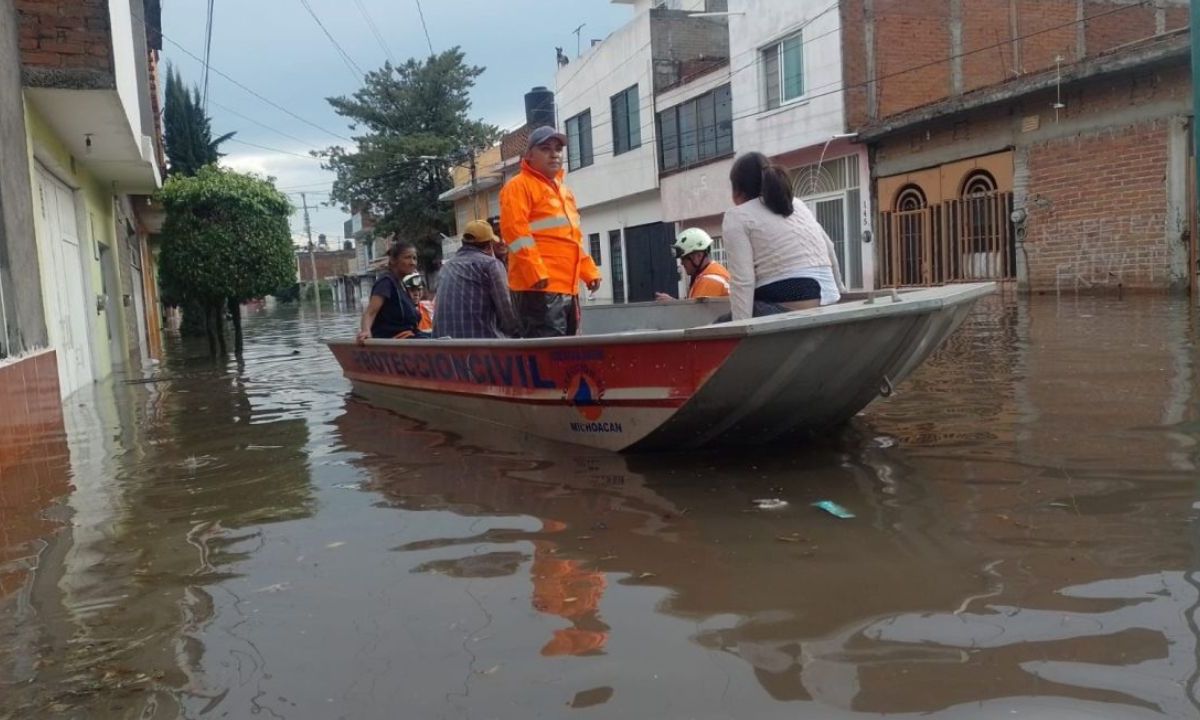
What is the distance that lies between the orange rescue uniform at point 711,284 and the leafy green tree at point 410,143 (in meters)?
32.1

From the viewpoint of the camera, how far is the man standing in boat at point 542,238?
5.48m

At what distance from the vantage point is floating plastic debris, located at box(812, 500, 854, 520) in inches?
143

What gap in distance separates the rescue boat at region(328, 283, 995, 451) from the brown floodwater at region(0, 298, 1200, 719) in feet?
0.65

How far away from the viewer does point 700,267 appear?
714 cm

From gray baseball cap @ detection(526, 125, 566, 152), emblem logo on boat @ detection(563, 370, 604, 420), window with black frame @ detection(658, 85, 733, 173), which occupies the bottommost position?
emblem logo on boat @ detection(563, 370, 604, 420)

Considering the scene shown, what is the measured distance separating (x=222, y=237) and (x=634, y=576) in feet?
37.9

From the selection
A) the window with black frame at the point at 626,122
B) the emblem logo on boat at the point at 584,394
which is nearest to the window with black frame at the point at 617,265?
the window with black frame at the point at 626,122

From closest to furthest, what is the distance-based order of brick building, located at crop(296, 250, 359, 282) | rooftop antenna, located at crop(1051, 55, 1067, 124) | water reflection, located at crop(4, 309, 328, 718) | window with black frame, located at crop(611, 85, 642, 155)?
water reflection, located at crop(4, 309, 328, 718) < rooftop antenna, located at crop(1051, 55, 1067, 124) < window with black frame, located at crop(611, 85, 642, 155) < brick building, located at crop(296, 250, 359, 282)

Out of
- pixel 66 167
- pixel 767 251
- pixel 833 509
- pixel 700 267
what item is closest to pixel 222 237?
pixel 66 167

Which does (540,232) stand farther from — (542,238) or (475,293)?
(475,293)

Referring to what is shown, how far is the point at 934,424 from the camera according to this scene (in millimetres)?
5281

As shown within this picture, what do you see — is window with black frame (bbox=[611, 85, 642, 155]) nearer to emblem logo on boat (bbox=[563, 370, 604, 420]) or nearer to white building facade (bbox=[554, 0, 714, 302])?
white building facade (bbox=[554, 0, 714, 302])

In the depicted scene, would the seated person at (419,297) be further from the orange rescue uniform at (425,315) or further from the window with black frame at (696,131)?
the window with black frame at (696,131)

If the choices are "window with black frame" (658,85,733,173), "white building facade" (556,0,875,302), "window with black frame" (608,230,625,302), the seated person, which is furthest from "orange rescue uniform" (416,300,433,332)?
"window with black frame" (608,230,625,302)
